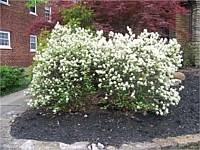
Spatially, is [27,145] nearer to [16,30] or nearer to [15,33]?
[15,33]

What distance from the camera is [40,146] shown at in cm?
354

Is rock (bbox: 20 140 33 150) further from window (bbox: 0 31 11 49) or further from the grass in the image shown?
window (bbox: 0 31 11 49)

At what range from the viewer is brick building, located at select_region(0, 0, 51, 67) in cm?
1381

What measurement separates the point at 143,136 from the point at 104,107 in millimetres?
960

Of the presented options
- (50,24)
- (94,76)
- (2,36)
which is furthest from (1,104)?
(2,36)

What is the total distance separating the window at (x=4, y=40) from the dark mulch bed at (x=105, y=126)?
32.2 feet

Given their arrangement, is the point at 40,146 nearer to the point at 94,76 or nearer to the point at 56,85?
the point at 56,85

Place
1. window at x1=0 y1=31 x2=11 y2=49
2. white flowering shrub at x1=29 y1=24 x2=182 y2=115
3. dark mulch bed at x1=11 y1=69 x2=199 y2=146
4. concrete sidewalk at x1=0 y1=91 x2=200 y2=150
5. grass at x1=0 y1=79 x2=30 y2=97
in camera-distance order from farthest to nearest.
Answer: window at x1=0 y1=31 x2=11 y2=49 < grass at x1=0 y1=79 x2=30 y2=97 < white flowering shrub at x1=29 y1=24 x2=182 y2=115 < dark mulch bed at x1=11 y1=69 x2=199 y2=146 < concrete sidewalk at x1=0 y1=91 x2=200 y2=150

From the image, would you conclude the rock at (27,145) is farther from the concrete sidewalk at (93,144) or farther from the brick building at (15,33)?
the brick building at (15,33)

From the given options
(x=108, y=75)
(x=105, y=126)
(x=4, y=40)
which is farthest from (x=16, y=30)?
(x=105, y=126)

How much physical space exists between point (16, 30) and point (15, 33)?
8.2 inches

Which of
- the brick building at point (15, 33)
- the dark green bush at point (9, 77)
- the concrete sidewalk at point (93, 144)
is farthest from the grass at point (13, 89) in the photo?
the concrete sidewalk at point (93, 144)

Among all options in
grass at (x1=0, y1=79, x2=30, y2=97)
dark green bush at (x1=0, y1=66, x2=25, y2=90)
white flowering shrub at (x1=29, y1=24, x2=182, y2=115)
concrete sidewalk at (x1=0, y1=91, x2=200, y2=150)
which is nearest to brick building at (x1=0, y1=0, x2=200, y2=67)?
grass at (x1=0, y1=79, x2=30, y2=97)

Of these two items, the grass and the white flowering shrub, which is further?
the grass
